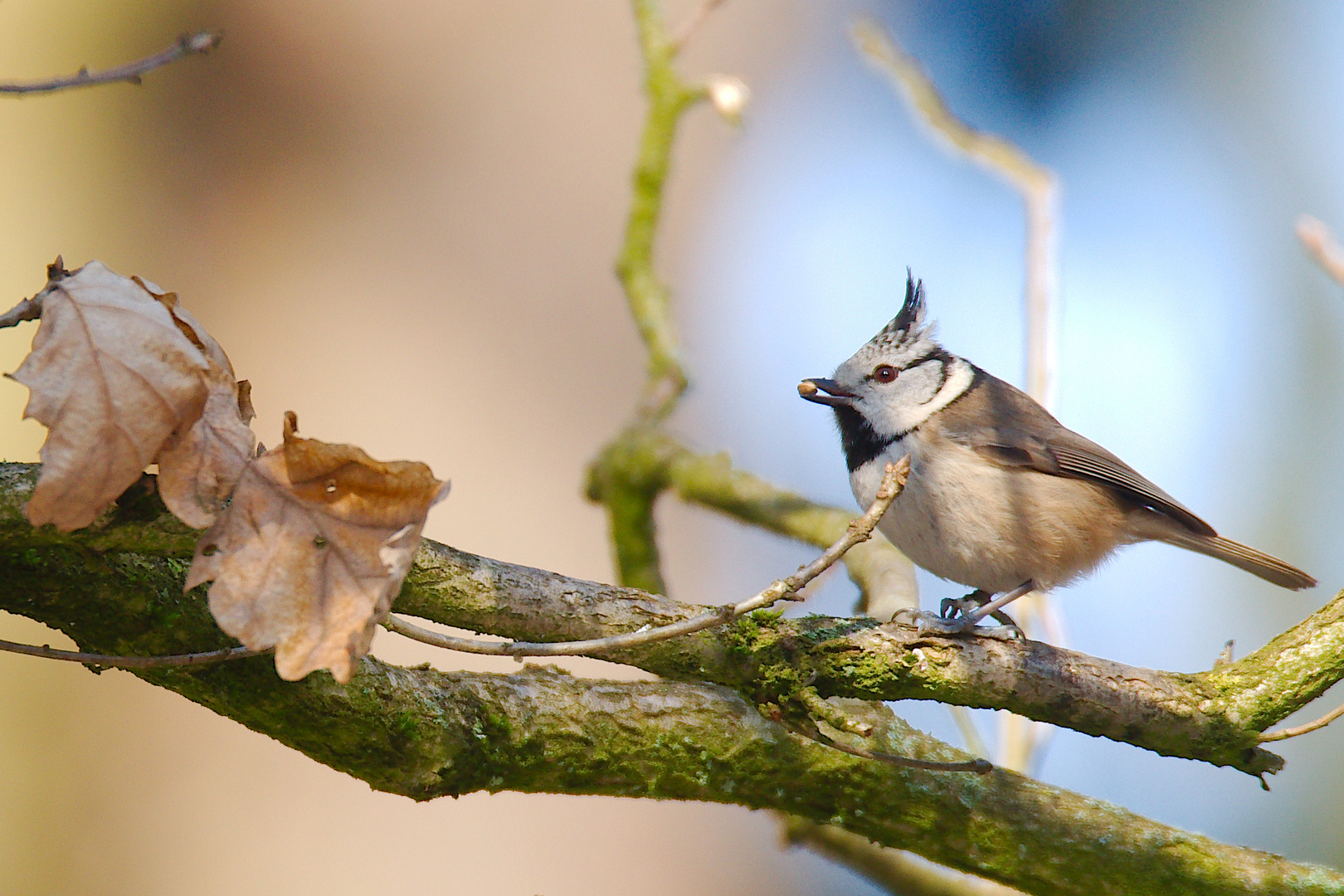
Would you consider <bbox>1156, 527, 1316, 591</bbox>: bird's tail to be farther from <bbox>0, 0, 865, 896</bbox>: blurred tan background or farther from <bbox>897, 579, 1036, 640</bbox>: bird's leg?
<bbox>0, 0, 865, 896</bbox>: blurred tan background

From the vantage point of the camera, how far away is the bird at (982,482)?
2.70 m

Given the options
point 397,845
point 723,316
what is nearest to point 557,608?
point 397,845

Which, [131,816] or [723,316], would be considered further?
[723,316]

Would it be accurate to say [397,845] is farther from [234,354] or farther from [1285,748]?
[1285,748]

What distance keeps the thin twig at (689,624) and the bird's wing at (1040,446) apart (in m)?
1.57

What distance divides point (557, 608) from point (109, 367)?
0.67 metres

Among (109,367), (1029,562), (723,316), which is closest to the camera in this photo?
(109,367)

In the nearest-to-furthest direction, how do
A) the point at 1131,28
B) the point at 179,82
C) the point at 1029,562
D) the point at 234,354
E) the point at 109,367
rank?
1. the point at 109,367
2. the point at 1029,562
3. the point at 234,354
4. the point at 179,82
5. the point at 1131,28

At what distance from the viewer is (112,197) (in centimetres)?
458

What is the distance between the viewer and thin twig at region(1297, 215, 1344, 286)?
2.29 m

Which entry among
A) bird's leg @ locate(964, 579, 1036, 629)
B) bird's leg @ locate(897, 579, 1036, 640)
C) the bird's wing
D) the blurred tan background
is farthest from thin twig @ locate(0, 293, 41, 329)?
the blurred tan background

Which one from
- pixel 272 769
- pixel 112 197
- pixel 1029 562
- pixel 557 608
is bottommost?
pixel 272 769

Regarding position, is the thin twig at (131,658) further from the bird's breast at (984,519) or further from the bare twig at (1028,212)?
the bare twig at (1028,212)

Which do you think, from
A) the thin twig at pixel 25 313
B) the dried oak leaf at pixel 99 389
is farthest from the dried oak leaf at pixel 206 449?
the thin twig at pixel 25 313
